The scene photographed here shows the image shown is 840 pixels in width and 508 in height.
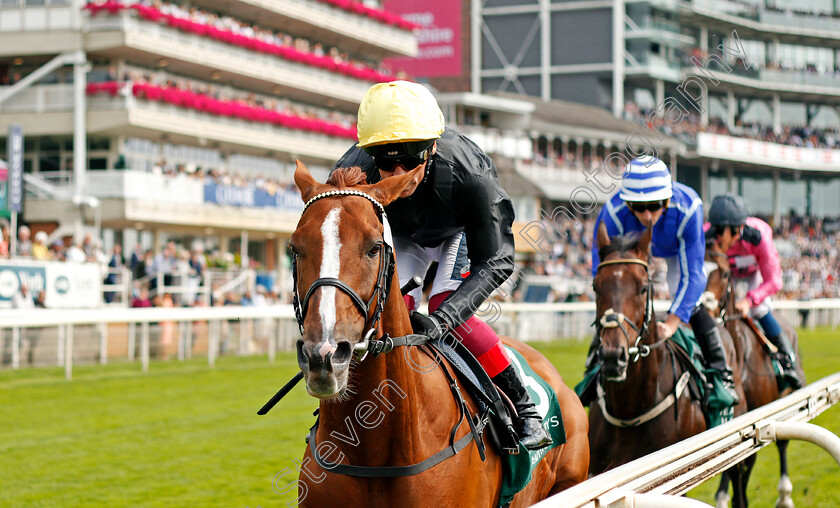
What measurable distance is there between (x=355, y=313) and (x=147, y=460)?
489cm

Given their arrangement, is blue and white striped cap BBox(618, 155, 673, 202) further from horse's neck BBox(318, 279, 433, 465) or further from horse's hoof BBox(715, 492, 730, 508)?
horse's neck BBox(318, 279, 433, 465)

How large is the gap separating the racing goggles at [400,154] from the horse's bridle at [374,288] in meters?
0.40

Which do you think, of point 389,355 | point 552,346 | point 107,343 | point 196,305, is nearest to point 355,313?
point 389,355

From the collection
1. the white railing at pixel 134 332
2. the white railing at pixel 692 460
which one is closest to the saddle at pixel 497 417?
the white railing at pixel 692 460

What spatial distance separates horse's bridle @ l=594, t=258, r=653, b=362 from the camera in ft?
14.2

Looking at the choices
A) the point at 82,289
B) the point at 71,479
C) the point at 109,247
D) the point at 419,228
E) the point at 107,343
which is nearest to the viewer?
the point at 419,228

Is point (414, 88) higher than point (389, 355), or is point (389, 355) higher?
point (414, 88)

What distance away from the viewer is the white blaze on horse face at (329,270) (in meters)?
2.15

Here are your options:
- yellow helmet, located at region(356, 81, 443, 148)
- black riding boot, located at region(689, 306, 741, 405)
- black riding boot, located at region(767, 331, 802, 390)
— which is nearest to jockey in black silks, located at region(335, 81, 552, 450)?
yellow helmet, located at region(356, 81, 443, 148)

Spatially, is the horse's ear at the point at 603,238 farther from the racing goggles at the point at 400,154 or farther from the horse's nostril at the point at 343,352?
the horse's nostril at the point at 343,352

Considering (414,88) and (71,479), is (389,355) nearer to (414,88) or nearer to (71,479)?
(414,88)

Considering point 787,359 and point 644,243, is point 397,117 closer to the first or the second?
point 644,243

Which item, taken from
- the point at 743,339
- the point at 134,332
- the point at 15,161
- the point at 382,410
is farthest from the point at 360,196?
the point at 15,161

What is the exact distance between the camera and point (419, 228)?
312cm
